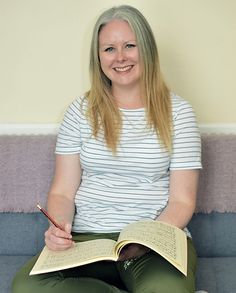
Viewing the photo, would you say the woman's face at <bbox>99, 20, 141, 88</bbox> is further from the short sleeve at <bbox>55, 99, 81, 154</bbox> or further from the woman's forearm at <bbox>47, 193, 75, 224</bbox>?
the woman's forearm at <bbox>47, 193, 75, 224</bbox>

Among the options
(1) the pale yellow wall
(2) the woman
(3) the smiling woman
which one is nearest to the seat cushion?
(2) the woman

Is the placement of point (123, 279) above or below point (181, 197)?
below

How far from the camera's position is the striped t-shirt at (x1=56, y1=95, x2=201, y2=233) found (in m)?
1.50

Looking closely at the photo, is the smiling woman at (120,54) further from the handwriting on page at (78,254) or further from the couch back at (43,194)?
the handwriting on page at (78,254)

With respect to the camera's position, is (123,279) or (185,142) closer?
(123,279)

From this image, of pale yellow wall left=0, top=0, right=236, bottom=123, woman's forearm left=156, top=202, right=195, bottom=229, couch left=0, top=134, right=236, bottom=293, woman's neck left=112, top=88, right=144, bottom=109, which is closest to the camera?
woman's forearm left=156, top=202, right=195, bottom=229

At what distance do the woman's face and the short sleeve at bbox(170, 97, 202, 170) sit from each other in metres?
0.17

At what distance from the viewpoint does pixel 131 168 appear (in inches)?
59.5

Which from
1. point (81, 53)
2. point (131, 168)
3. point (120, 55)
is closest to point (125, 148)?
point (131, 168)

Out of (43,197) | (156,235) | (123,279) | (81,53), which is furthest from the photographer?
(81,53)

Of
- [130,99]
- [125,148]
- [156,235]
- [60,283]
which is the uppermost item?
[130,99]

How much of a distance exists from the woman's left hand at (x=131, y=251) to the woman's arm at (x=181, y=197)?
171 mm

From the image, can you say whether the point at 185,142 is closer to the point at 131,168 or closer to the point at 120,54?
the point at 131,168

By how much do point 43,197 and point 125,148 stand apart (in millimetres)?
385
